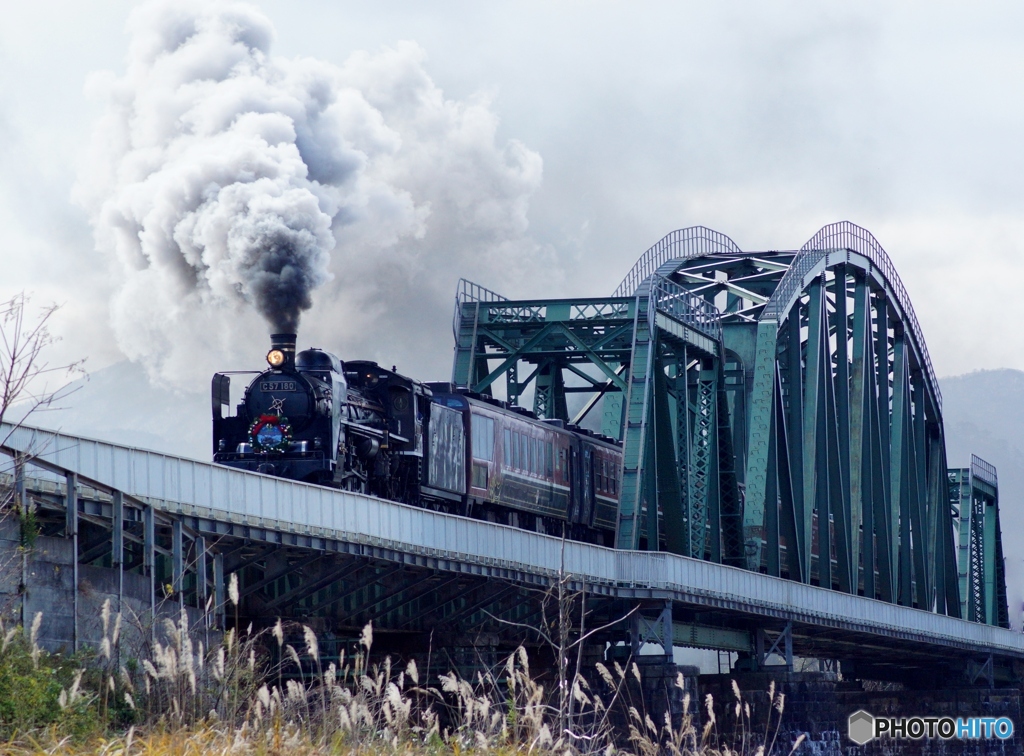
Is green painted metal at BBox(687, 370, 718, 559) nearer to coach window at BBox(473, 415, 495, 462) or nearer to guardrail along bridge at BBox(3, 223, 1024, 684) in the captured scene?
guardrail along bridge at BBox(3, 223, 1024, 684)

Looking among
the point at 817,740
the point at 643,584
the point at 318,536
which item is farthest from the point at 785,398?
the point at 318,536

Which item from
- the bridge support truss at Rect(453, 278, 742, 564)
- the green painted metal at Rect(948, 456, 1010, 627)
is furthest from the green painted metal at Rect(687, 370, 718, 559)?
the green painted metal at Rect(948, 456, 1010, 627)

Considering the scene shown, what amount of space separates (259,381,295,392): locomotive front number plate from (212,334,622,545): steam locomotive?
26mm

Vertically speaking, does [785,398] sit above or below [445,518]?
above

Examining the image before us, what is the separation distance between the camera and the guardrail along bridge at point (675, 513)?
75.0 feet

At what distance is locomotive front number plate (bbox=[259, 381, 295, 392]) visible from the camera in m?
31.3

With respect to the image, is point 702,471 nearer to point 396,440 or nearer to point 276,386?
point 396,440

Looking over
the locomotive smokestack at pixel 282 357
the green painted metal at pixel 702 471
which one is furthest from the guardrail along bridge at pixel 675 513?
the locomotive smokestack at pixel 282 357

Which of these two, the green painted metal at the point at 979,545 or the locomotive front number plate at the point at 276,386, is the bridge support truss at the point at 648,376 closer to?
the locomotive front number plate at the point at 276,386

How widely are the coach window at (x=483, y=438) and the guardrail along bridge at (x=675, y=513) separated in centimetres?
391

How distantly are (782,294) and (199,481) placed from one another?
34.2 meters

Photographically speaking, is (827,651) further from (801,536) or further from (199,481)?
(199,481)

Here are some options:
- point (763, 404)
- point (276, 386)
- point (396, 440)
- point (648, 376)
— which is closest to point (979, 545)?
point (763, 404)

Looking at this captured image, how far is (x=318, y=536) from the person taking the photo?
25.0 metres
